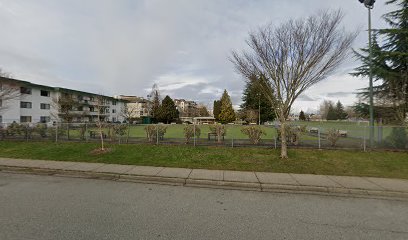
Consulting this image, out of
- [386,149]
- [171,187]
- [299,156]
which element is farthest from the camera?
[386,149]

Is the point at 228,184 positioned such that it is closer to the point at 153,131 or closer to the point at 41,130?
the point at 153,131

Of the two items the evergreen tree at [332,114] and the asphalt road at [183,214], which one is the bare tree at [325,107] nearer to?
the evergreen tree at [332,114]

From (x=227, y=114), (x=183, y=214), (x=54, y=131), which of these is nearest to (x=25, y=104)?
(x=54, y=131)

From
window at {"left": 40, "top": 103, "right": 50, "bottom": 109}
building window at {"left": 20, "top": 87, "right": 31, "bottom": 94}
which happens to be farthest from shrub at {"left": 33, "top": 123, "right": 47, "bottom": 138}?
window at {"left": 40, "top": 103, "right": 50, "bottom": 109}

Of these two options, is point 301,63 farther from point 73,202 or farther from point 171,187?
point 73,202

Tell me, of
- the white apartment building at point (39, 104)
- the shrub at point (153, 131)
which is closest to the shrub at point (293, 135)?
the shrub at point (153, 131)

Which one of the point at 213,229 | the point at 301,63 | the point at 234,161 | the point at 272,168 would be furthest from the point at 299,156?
the point at 213,229

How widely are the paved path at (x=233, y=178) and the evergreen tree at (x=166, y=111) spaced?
54.0 metres

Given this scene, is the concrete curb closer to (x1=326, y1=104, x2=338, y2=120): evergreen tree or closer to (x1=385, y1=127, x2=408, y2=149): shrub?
(x1=385, y1=127, x2=408, y2=149): shrub

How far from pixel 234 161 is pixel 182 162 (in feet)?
7.70

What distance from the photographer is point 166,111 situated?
63.1 m

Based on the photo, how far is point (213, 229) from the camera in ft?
12.7

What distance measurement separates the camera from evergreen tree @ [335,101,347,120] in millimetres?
82812

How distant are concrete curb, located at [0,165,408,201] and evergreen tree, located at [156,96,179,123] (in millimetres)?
54751
